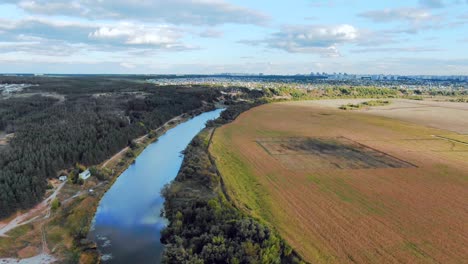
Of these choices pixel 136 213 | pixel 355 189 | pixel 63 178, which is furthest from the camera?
pixel 63 178

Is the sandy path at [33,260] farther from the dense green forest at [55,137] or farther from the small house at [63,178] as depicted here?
the small house at [63,178]

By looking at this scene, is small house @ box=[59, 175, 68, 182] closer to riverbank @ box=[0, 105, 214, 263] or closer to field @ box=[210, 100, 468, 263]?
riverbank @ box=[0, 105, 214, 263]

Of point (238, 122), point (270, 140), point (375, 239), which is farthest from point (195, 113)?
point (375, 239)

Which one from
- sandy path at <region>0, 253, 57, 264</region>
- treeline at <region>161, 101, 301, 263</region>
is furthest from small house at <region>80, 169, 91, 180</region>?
sandy path at <region>0, 253, 57, 264</region>

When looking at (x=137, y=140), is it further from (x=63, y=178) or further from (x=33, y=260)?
(x=33, y=260)

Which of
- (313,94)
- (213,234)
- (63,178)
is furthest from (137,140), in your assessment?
(313,94)

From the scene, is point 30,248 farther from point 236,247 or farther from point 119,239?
point 236,247
